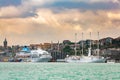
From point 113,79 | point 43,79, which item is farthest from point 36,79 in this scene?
point 113,79

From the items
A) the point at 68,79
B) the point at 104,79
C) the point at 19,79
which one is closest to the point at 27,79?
the point at 19,79

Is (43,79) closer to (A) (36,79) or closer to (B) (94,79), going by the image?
(A) (36,79)

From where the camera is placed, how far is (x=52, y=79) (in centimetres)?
6812

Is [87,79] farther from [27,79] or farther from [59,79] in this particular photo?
[27,79]

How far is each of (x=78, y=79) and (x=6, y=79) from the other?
10.2 meters

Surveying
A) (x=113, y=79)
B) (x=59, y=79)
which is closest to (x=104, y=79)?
(x=113, y=79)

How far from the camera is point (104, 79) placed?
6912 centimetres

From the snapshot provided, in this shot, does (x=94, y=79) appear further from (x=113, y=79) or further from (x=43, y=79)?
(x=43, y=79)

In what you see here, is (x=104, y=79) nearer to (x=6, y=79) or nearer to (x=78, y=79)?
(x=78, y=79)

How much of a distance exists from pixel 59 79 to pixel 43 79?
7.74ft

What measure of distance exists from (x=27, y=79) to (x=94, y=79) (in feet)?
31.5

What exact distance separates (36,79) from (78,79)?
20.0ft

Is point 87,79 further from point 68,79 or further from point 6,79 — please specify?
point 6,79

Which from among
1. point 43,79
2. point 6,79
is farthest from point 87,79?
point 6,79
